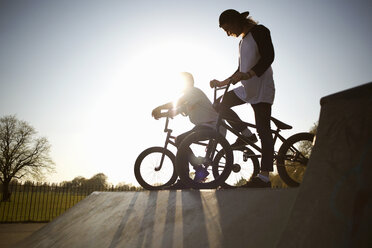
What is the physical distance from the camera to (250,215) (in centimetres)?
146

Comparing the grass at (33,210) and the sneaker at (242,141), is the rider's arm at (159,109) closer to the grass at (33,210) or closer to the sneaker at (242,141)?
the sneaker at (242,141)

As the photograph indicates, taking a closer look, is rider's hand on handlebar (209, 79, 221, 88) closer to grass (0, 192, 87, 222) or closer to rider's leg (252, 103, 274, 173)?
rider's leg (252, 103, 274, 173)

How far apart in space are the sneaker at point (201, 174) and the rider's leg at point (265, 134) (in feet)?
2.50

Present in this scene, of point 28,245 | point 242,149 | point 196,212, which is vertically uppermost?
point 242,149

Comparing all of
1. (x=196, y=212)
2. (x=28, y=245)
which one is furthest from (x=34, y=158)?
(x=196, y=212)

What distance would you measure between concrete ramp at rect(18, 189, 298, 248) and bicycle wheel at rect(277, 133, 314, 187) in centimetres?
174

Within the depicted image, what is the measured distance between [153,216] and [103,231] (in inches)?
21.6

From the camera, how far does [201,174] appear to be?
10.4ft

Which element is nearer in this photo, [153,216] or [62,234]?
[153,216]

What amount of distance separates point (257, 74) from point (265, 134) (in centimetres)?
71

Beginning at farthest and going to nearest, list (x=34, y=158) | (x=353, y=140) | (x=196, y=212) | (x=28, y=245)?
(x=34, y=158) → (x=28, y=245) → (x=196, y=212) → (x=353, y=140)

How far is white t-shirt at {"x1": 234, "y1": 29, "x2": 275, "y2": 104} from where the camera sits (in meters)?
2.97

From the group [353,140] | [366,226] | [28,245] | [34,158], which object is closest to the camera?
[366,226]

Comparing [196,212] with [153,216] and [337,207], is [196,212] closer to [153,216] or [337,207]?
[153,216]
